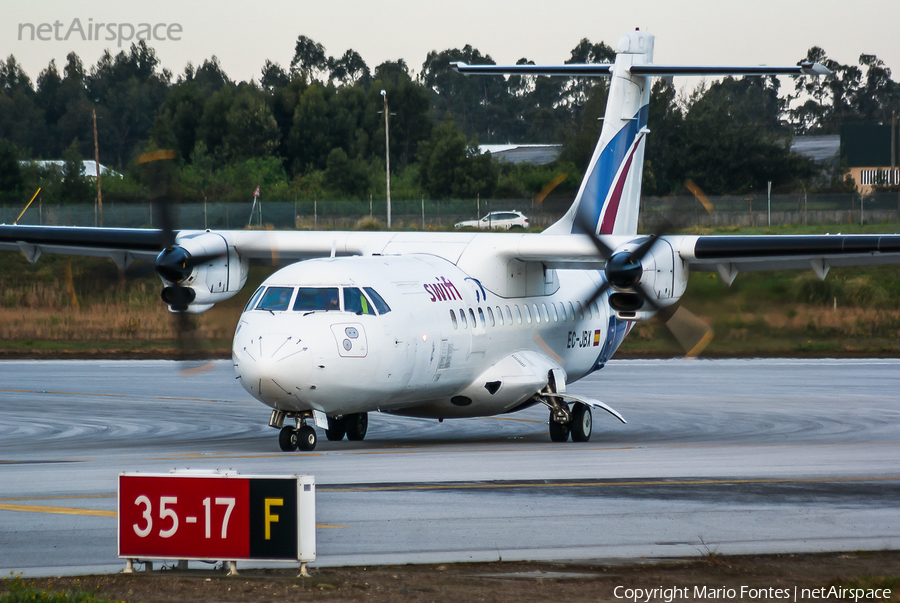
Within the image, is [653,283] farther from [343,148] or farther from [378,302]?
[343,148]

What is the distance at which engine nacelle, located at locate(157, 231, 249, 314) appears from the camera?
1884cm

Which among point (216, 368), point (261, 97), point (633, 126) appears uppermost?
point (261, 97)

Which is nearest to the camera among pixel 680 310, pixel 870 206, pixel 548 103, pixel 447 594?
pixel 447 594

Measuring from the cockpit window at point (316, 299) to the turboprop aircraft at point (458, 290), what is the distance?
20mm

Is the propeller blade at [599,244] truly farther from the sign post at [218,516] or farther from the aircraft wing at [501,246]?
the sign post at [218,516]

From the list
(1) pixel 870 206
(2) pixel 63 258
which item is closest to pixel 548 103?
(1) pixel 870 206

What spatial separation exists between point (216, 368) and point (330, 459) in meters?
18.2

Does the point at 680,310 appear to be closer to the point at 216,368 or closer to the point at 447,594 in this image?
the point at 447,594

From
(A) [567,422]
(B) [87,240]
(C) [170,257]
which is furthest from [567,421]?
(B) [87,240]

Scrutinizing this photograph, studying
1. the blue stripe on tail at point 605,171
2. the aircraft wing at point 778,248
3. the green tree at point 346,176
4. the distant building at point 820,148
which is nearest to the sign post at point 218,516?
the aircraft wing at point 778,248

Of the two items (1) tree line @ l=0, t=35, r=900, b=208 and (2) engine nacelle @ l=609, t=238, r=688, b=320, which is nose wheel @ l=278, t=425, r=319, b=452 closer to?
(2) engine nacelle @ l=609, t=238, r=688, b=320

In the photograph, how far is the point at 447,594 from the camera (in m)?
→ 7.83

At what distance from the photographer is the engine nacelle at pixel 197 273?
61.8 ft

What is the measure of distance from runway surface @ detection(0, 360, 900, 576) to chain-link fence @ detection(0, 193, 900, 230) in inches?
1017
